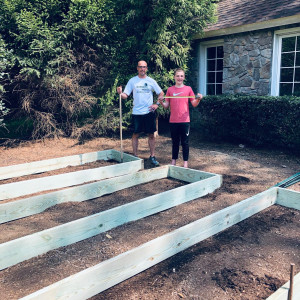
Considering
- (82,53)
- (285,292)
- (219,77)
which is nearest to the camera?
(285,292)

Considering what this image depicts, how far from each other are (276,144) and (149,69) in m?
3.94

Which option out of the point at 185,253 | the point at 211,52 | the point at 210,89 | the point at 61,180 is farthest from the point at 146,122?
the point at 211,52

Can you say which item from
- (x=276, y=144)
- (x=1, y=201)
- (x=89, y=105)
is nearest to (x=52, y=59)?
(x=89, y=105)

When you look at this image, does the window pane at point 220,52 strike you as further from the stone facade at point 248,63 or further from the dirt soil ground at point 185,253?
the dirt soil ground at point 185,253

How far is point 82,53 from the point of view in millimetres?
8367

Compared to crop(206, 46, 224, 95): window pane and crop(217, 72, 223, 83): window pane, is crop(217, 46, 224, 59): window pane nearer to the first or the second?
crop(206, 46, 224, 95): window pane

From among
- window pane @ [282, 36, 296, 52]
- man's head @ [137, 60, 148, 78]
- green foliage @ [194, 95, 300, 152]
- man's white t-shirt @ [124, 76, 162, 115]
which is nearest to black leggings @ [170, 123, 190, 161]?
man's white t-shirt @ [124, 76, 162, 115]

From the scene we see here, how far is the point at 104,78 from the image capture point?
340 inches

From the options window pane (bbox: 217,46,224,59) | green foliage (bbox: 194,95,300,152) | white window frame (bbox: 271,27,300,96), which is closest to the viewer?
green foliage (bbox: 194,95,300,152)

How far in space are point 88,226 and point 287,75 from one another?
260 inches

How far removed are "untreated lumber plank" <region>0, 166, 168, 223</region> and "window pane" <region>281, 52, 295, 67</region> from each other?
4608mm

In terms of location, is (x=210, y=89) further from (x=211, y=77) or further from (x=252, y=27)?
(x=252, y=27)

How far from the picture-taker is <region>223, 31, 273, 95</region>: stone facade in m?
7.81

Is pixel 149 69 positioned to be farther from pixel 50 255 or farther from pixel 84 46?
pixel 50 255
